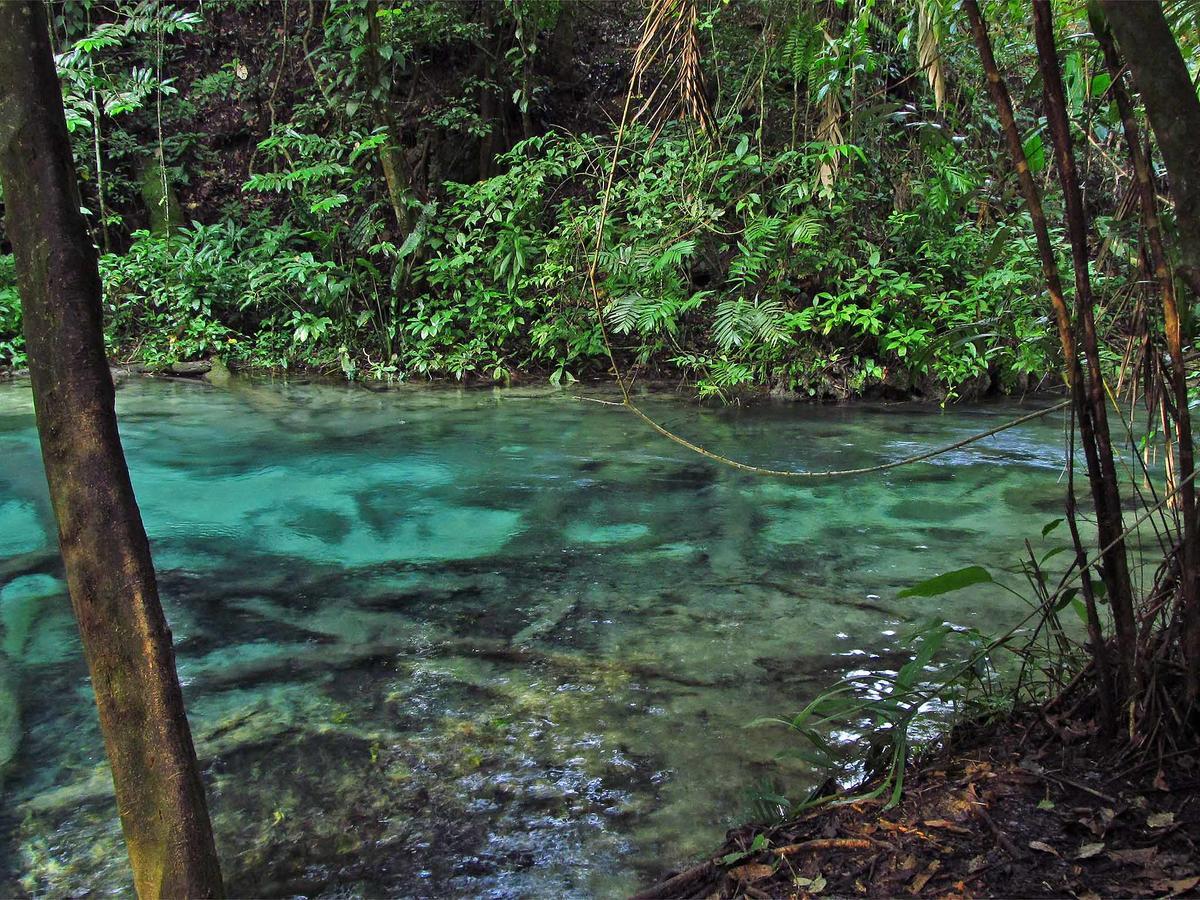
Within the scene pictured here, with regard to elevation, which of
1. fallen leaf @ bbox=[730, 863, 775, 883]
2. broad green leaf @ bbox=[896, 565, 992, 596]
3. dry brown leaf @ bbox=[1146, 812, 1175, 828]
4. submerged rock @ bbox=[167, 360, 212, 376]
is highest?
submerged rock @ bbox=[167, 360, 212, 376]

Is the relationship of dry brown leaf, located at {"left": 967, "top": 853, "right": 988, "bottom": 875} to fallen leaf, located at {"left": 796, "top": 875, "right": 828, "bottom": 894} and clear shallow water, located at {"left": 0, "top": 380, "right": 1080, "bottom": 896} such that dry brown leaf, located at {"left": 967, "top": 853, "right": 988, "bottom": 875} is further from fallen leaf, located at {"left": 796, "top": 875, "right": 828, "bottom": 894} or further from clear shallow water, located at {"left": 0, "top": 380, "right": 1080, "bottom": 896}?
clear shallow water, located at {"left": 0, "top": 380, "right": 1080, "bottom": 896}

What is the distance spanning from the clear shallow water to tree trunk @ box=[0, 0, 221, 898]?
66cm

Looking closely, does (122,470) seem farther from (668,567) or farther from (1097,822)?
(668,567)

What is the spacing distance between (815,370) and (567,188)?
3.90 m

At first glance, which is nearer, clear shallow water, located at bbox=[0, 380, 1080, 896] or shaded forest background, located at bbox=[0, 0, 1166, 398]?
clear shallow water, located at bbox=[0, 380, 1080, 896]

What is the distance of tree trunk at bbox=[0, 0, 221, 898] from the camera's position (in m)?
1.53

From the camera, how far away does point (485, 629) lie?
11.7ft

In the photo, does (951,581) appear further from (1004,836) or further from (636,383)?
(636,383)

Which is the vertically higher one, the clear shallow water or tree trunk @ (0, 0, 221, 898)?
tree trunk @ (0, 0, 221, 898)

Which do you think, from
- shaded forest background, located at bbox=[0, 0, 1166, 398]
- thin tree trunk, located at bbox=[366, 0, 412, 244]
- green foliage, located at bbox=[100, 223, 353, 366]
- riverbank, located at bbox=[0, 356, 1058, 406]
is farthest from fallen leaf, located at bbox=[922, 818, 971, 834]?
thin tree trunk, located at bbox=[366, 0, 412, 244]

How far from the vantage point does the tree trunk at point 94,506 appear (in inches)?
60.2

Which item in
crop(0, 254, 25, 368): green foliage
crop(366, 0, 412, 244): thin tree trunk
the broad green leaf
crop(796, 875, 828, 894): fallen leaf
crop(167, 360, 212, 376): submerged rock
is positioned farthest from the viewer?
crop(167, 360, 212, 376): submerged rock

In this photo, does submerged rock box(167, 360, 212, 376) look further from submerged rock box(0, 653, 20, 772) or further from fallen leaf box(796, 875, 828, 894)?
fallen leaf box(796, 875, 828, 894)

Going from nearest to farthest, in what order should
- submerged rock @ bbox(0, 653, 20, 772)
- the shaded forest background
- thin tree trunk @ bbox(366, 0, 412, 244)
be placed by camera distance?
1. submerged rock @ bbox(0, 653, 20, 772)
2. the shaded forest background
3. thin tree trunk @ bbox(366, 0, 412, 244)
